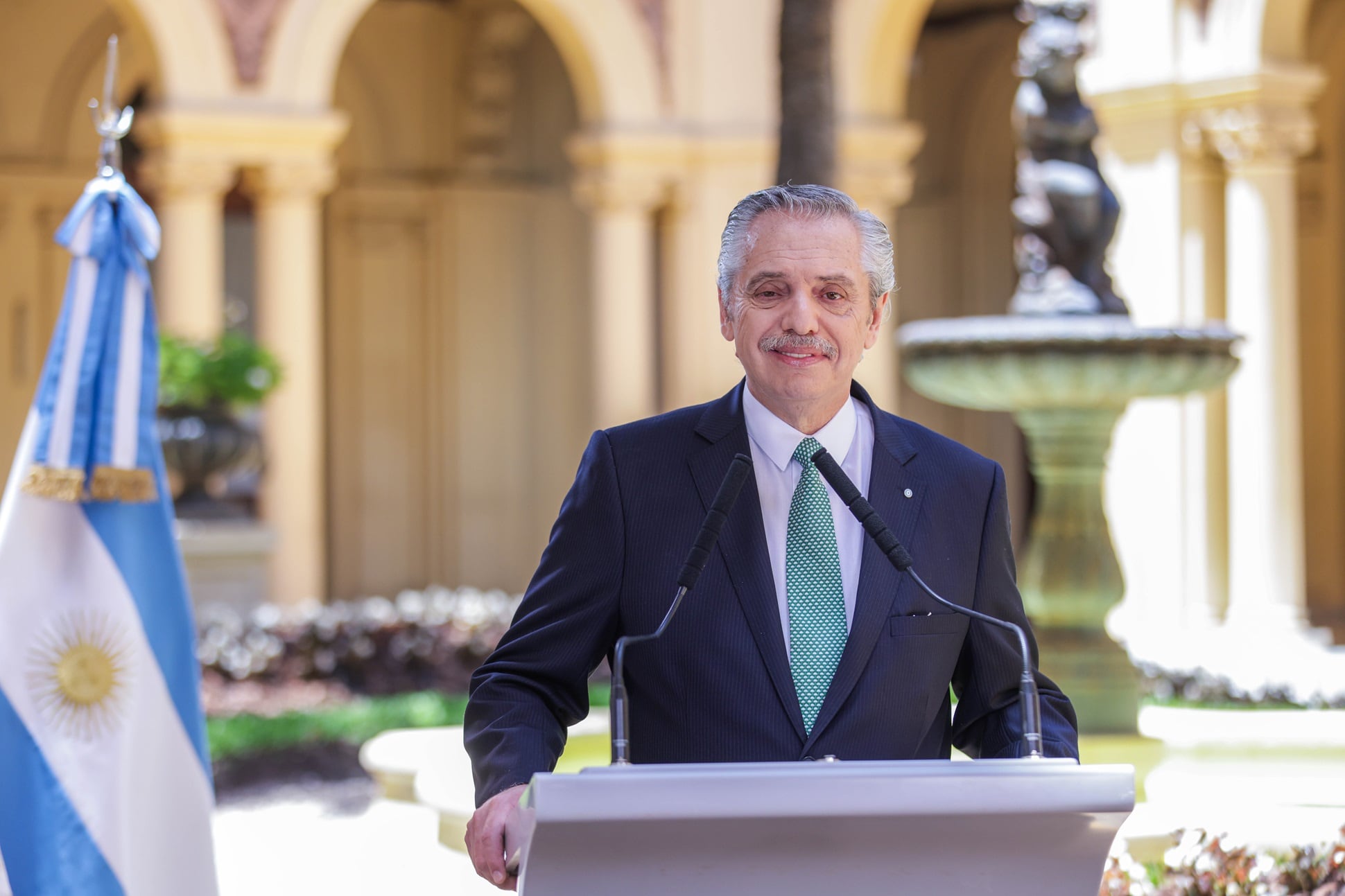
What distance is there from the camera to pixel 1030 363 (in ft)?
21.2

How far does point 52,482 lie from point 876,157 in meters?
9.71

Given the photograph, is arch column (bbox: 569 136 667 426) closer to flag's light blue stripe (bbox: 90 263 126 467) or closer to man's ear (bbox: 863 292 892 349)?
flag's light blue stripe (bbox: 90 263 126 467)

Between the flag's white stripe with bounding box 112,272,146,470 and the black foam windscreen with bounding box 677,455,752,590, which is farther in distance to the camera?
the flag's white stripe with bounding box 112,272,146,470

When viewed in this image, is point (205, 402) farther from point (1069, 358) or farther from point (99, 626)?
point (99, 626)

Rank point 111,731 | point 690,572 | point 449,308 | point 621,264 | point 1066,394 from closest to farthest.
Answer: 1. point 690,572
2. point 111,731
3. point 1066,394
4. point 621,264
5. point 449,308

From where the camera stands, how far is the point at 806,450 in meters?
2.39

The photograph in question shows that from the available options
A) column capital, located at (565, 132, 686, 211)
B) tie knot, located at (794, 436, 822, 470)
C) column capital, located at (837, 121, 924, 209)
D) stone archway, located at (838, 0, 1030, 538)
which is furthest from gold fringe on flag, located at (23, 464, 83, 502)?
stone archway, located at (838, 0, 1030, 538)

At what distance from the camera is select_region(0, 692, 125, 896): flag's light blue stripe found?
4.57 metres

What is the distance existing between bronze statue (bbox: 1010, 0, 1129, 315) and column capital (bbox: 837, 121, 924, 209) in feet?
21.2

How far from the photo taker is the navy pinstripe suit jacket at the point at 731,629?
2.30m

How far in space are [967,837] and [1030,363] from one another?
478 centimetres

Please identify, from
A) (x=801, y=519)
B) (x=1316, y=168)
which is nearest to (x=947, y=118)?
(x=1316, y=168)

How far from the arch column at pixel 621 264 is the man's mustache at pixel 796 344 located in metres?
11.4

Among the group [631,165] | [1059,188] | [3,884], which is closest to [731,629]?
[3,884]
